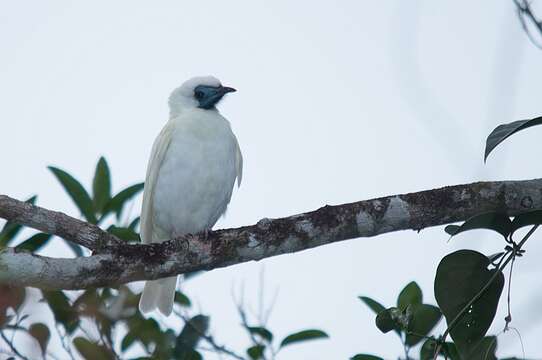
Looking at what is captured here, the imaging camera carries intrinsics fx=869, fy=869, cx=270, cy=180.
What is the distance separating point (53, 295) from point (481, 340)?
6.09 feet

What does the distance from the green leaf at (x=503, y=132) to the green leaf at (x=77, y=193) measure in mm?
2333

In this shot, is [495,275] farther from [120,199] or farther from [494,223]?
[120,199]

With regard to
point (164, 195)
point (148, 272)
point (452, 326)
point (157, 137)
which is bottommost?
point (452, 326)

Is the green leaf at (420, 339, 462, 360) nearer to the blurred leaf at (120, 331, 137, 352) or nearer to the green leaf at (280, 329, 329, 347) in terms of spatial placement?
the green leaf at (280, 329, 329, 347)

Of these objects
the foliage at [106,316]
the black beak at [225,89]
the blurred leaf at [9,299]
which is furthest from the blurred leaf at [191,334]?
the black beak at [225,89]

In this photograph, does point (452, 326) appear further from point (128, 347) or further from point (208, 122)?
point (208, 122)

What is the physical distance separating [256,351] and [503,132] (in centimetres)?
168

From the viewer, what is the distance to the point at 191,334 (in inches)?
178

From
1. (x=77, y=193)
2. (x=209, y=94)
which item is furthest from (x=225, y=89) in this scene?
(x=77, y=193)

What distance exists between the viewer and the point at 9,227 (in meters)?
4.46

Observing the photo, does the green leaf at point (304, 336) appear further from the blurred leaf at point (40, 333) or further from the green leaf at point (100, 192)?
the blurred leaf at point (40, 333)

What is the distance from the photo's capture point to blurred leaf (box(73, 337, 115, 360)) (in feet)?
7.86

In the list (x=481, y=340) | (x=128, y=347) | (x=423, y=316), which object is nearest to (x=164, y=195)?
(x=128, y=347)

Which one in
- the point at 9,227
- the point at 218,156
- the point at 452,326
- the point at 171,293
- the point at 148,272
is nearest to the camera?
the point at 452,326
